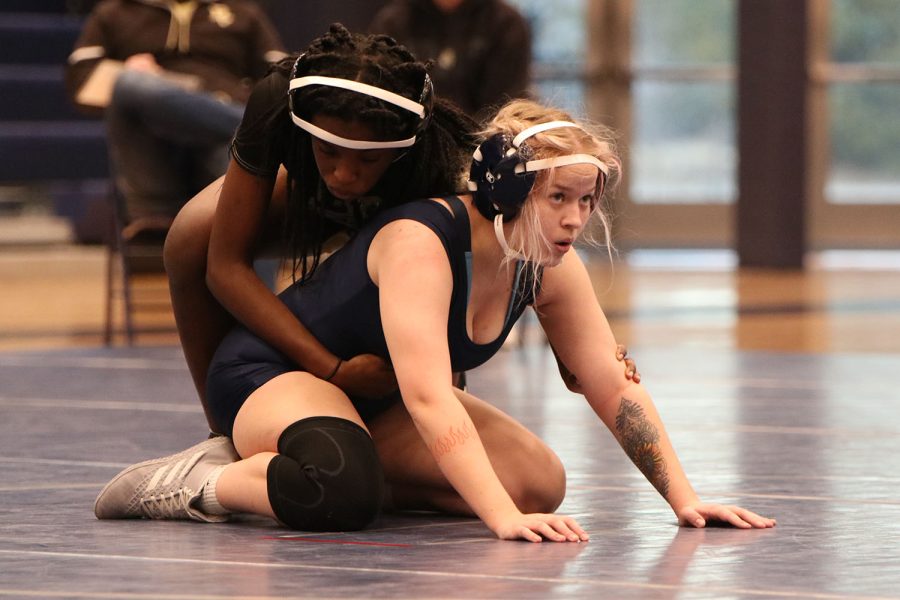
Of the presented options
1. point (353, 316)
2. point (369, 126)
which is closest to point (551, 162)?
point (369, 126)

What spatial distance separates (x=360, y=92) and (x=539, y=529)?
65 centimetres

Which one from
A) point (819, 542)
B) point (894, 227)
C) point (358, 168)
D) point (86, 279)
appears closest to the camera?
point (819, 542)

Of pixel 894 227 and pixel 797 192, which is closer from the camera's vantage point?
pixel 797 192

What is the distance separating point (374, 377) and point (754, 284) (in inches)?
212

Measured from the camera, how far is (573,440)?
3277 millimetres

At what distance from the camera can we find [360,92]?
2.33m

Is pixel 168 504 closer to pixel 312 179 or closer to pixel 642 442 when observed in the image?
pixel 312 179

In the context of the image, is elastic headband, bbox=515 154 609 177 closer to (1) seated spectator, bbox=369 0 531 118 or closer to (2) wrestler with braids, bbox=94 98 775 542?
(2) wrestler with braids, bbox=94 98 775 542

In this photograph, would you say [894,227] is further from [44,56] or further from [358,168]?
[358,168]

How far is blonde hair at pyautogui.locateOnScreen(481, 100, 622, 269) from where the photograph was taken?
2.26 metres

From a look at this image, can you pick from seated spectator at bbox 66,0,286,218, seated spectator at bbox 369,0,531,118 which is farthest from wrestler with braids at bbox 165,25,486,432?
seated spectator at bbox 369,0,531,118

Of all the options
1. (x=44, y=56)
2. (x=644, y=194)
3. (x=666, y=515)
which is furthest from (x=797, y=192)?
(x=666, y=515)

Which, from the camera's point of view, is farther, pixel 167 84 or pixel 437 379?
pixel 167 84

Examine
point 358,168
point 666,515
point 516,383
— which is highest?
point 358,168
